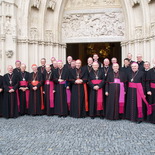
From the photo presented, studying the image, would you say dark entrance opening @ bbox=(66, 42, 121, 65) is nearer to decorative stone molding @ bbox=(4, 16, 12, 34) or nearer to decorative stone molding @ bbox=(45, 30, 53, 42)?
decorative stone molding @ bbox=(45, 30, 53, 42)

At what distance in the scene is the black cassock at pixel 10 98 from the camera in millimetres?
6094

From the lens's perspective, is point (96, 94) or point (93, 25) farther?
point (93, 25)

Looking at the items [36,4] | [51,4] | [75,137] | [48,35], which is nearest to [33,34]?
[48,35]

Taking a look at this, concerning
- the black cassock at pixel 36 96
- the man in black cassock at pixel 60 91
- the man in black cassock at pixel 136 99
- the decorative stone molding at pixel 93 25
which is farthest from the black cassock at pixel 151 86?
the decorative stone molding at pixel 93 25

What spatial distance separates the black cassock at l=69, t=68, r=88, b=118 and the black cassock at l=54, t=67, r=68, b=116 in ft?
0.71

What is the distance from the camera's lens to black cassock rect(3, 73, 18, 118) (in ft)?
20.0

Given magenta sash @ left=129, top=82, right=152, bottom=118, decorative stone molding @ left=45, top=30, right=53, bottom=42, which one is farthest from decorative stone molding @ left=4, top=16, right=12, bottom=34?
magenta sash @ left=129, top=82, right=152, bottom=118

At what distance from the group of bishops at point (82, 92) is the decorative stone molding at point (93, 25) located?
9.33 ft

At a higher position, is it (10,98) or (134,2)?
(134,2)

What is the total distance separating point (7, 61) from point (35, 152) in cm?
534

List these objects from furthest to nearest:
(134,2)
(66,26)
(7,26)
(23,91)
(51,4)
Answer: (66,26)
(51,4)
(134,2)
(7,26)
(23,91)

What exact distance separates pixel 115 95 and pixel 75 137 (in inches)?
81.5

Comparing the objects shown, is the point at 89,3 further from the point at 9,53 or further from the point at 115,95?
the point at 115,95

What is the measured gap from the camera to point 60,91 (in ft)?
20.5
